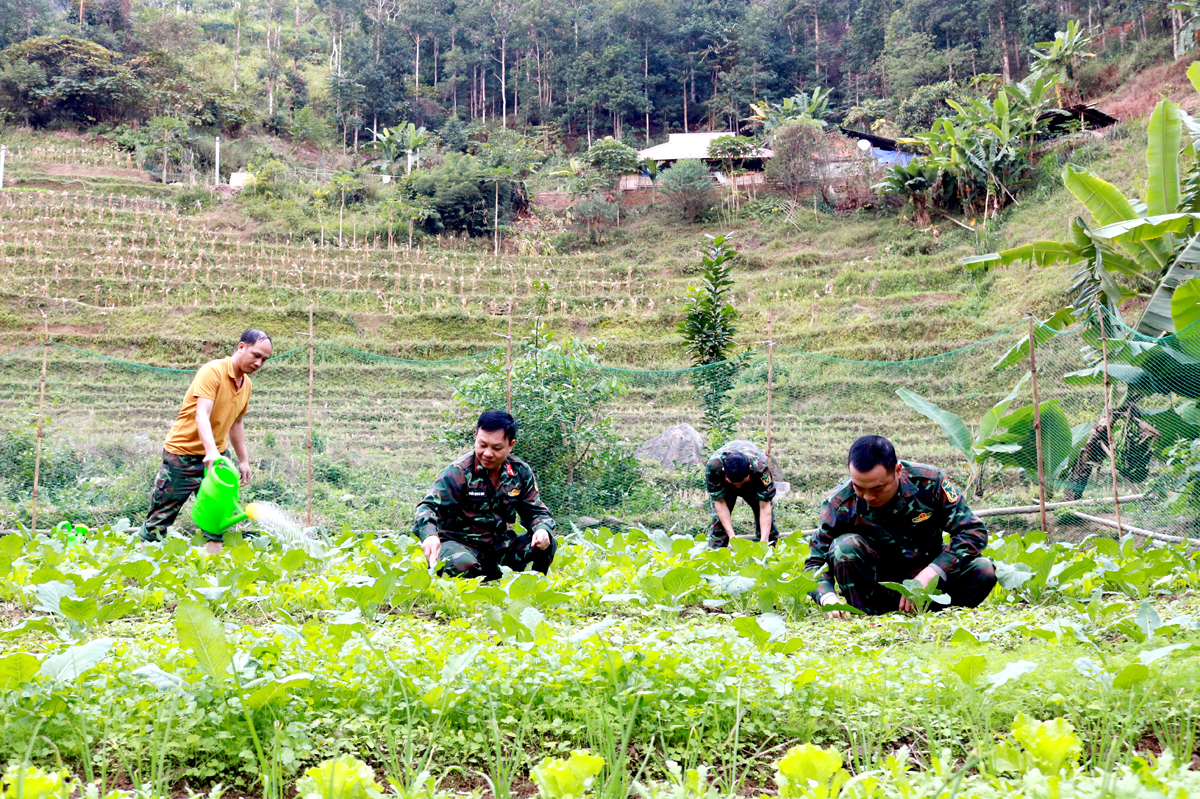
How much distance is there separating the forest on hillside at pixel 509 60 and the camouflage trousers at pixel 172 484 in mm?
40580

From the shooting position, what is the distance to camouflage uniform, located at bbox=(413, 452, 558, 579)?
16.2ft

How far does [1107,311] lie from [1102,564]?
412 cm

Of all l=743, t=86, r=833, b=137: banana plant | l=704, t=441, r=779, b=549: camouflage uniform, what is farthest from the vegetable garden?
l=743, t=86, r=833, b=137: banana plant

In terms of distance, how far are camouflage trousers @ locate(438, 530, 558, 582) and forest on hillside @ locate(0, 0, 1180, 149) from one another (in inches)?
1593

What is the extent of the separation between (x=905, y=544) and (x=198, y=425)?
4.17m

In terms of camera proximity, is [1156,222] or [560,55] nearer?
[1156,222]

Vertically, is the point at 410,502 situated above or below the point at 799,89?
below

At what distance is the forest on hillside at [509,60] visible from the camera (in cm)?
4253

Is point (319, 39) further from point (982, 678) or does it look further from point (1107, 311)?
point (982, 678)

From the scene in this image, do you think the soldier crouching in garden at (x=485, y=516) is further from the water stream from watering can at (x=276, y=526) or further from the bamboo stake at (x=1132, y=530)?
the bamboo stake at (x=1132, y=530)

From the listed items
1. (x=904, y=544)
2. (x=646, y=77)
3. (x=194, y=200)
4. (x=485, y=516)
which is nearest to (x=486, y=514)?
(x=485, y=516)

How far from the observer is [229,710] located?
2297 mm

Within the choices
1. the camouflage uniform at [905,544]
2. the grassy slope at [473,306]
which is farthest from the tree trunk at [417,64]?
the camouflage uniform at [905,544]

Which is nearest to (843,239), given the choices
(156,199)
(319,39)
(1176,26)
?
(1176,26)
